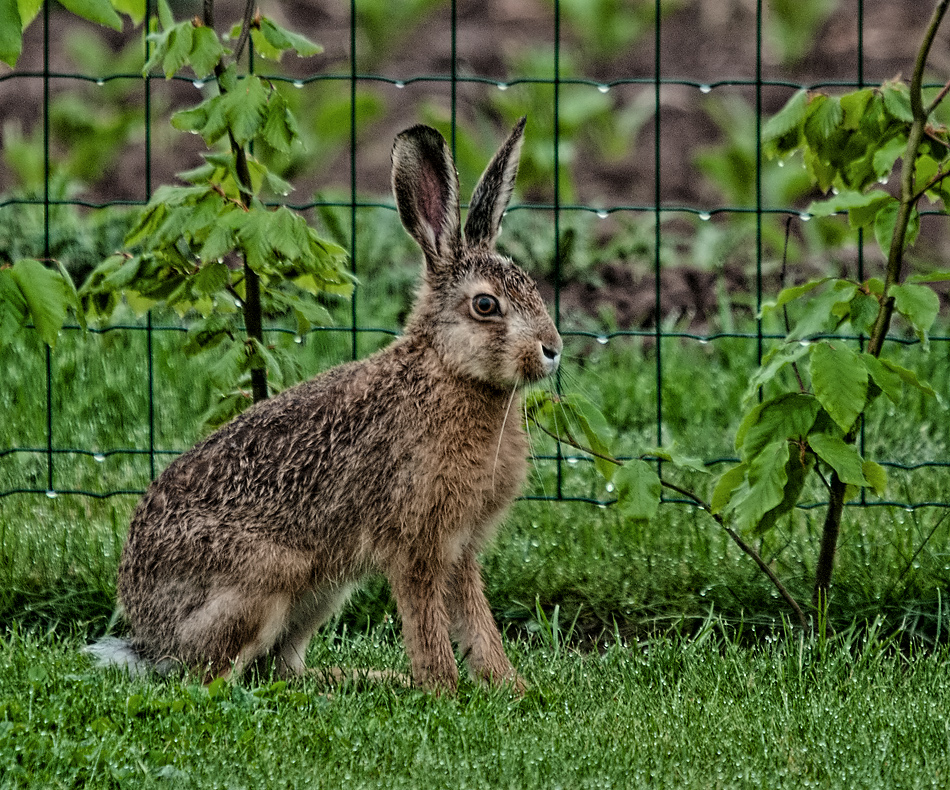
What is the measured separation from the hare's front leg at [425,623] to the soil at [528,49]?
14.8 feet

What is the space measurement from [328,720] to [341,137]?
5.33 metres

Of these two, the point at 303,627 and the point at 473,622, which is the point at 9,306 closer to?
the point at 303,627

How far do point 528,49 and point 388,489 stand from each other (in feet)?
19.1

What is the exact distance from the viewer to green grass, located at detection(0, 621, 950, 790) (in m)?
2.96

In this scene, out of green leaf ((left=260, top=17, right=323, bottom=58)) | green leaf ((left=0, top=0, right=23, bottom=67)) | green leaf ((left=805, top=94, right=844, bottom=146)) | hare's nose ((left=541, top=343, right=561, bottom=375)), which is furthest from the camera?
green leaf ((left=260, top=17, right=323, bottom=58))

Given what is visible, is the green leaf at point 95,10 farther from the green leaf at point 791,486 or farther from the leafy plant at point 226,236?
the green leaf at point 791,486

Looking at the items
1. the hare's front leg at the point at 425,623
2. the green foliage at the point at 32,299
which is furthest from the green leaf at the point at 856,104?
the green foliage at the point at 32,299

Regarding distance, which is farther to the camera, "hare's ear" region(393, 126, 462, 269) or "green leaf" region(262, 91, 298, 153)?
"green leaf" region(262, 91, 298, 153)

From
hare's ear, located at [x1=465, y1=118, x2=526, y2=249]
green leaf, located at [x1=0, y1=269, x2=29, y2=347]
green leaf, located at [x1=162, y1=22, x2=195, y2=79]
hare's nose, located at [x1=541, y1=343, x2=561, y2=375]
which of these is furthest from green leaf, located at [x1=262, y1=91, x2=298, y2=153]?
hare's nose, located at [x1=541, y1=343, x2=561, y2=375]

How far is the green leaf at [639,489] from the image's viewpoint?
3.67m

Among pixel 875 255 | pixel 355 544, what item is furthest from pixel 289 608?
pixel 875 255

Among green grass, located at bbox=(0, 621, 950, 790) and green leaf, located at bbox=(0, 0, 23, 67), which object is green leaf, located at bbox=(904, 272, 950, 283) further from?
green leaf, located at bbox=(0, 0, 23, 67)

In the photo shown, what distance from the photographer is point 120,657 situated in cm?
372

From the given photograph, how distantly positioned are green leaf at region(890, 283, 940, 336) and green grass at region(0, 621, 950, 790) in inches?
34.7
